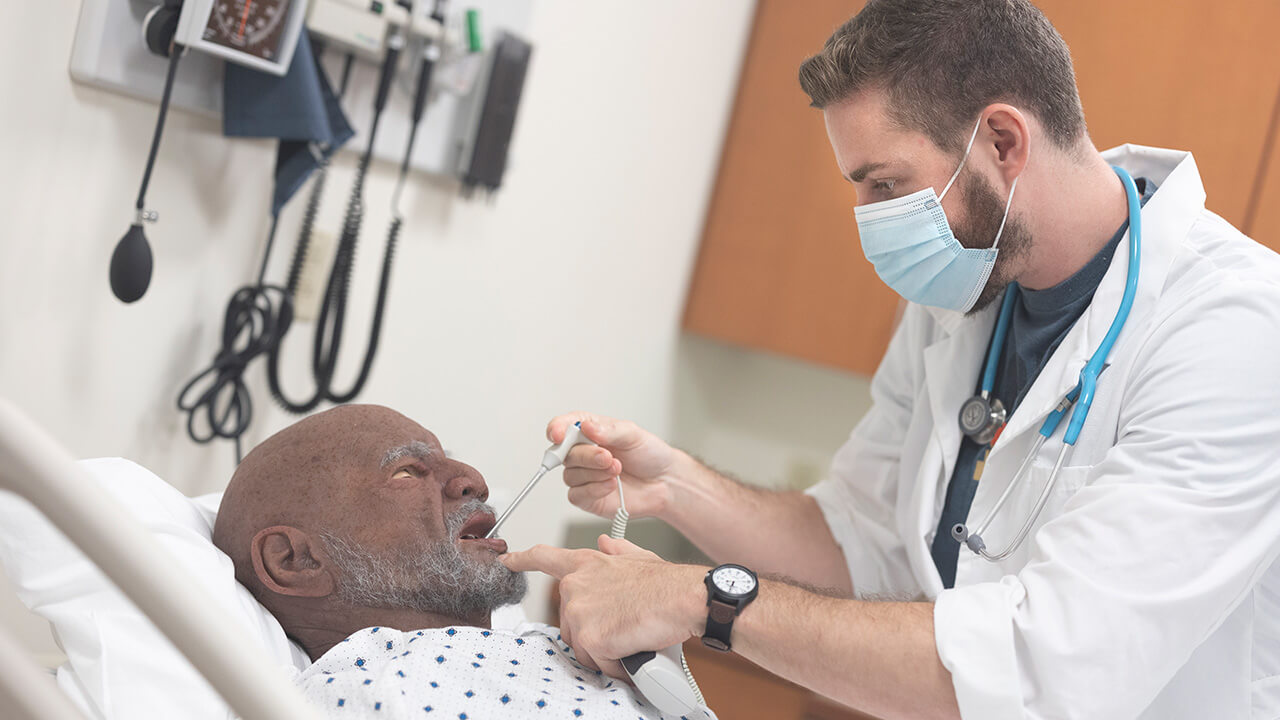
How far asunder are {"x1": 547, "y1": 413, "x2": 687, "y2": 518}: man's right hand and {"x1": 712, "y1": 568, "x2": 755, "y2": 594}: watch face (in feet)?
1.12

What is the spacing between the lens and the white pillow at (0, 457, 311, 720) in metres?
1.03

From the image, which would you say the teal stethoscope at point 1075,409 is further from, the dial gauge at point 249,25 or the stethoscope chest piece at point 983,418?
the dial gauge at point 249,25

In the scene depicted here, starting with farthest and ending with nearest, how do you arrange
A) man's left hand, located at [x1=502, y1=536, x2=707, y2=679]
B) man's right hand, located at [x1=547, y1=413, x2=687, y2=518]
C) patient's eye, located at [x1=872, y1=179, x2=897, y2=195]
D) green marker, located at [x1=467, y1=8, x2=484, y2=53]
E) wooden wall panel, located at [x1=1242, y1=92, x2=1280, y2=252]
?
wooden wall panel, located at [x1=1242, y1=92, x2=1280, y2=252]
green marker, located at [x1=467, y1=8, x2=484, y2=53]
man's right hand, located at [x1=547, y1=413, x2=687, y2=518]
patient's eye, located at [x1=872, y1=179, x2=897, y2=195]
man's left hand, located at [x1=502, y1=536, x2=707, y2=679]

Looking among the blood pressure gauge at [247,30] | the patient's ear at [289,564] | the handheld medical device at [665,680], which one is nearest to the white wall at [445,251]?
the blood pressure gauge at [247,30]

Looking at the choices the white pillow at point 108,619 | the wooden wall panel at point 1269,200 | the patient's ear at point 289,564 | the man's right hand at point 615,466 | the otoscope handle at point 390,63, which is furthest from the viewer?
the wooden wall panel at point 1269,200

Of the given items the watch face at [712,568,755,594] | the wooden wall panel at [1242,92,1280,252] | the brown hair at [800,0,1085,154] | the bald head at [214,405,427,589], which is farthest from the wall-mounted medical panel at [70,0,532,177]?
the wooden wall panel at [1242,92,1280,252]

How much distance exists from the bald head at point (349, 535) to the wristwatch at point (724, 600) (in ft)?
0.97

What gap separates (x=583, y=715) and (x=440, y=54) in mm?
1130

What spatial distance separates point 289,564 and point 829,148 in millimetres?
Answer: 1913

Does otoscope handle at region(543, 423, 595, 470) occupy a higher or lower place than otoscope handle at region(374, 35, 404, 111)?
lower

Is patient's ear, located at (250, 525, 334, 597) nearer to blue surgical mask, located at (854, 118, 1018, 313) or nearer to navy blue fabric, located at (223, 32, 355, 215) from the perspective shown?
navy blue fabric, located at (223, 32, 355, 215)

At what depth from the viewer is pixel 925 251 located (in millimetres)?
1363

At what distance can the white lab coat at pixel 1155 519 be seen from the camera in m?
1.06

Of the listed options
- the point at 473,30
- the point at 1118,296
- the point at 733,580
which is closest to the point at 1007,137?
the point at 1118,296
